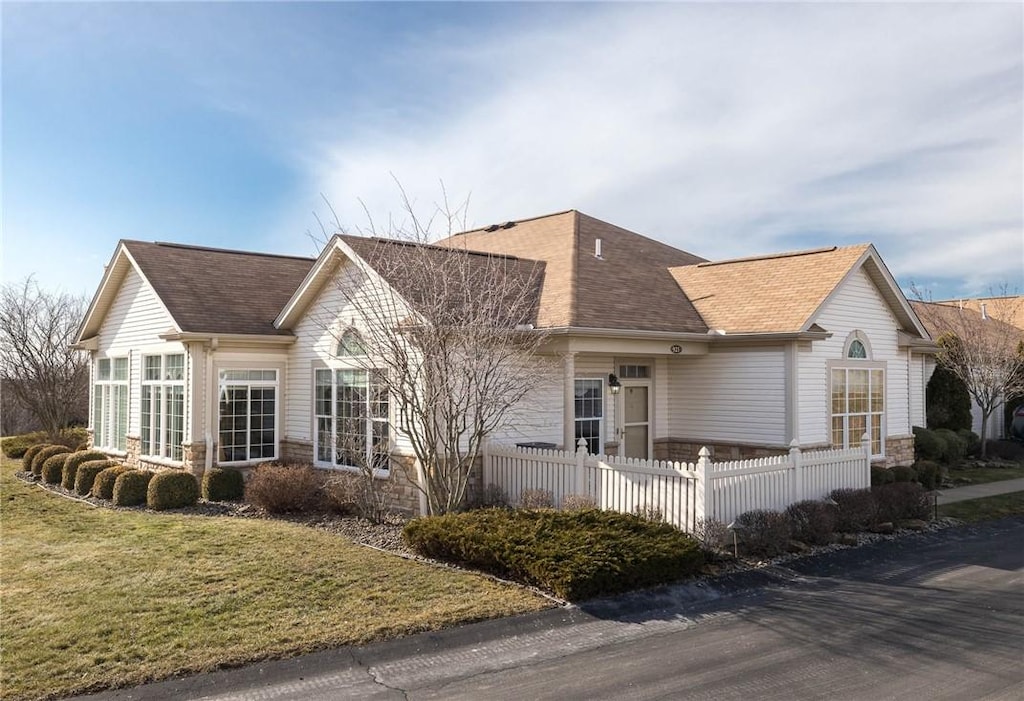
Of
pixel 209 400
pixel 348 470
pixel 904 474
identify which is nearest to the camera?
pixel 348 470

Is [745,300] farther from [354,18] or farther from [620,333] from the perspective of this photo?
[354,18]

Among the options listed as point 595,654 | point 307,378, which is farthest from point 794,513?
point 307,378

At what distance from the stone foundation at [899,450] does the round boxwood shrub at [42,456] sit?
66.9 feet

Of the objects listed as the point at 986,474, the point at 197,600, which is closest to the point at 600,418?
the point at 197,600

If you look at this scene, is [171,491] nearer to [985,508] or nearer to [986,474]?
[985,508]

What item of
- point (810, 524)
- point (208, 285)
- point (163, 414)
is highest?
point (208, 285)

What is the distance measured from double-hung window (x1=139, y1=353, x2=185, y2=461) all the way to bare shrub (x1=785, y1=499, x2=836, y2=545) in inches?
491

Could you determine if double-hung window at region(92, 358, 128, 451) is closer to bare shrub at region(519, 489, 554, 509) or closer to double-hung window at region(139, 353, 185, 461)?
double-hung window at region(139, 353, 185, 461)

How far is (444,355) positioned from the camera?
1170 cm

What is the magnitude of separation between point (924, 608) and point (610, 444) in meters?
7.54

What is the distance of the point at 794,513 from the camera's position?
457 inches

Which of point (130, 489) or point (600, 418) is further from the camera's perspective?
point (600, 418)

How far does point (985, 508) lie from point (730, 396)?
5.31m

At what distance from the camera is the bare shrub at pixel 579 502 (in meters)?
11.7
